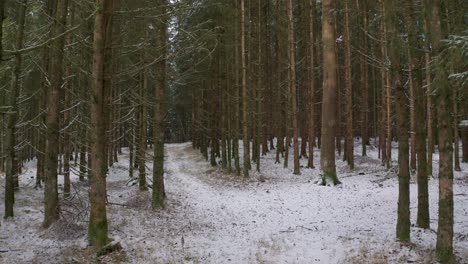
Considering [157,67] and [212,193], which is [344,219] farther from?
[157,67]

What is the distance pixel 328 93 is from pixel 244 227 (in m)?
7.78

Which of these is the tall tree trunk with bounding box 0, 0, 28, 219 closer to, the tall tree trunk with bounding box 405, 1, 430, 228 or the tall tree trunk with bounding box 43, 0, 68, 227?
the tall tree trunk with bounding box 43, 0, 68, 227

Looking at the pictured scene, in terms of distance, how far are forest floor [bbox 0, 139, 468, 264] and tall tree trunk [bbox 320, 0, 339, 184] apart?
89cm

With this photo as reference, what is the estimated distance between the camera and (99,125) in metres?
7.79

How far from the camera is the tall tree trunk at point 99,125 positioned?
305 inches

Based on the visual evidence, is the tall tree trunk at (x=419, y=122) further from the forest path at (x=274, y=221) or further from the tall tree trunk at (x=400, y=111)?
the forest path at (x=274, y=221)

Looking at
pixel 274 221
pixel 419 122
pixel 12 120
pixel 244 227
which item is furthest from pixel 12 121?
pixel 419 122

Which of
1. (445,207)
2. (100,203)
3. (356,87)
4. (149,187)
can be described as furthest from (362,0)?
(100,203)

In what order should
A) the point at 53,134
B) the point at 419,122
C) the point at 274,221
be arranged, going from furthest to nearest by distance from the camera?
1. the point at 274,221
2. the point at 53,134
3. the point at 419,122

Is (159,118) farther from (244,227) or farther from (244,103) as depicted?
(244,103)

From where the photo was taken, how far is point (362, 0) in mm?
22453

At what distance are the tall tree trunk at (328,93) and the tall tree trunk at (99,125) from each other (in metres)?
9.95

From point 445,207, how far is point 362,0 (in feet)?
61.8

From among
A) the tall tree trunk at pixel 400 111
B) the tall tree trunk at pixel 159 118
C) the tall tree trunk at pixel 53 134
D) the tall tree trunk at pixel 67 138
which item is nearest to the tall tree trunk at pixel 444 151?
the tall tree trunk at pixel 400 111
